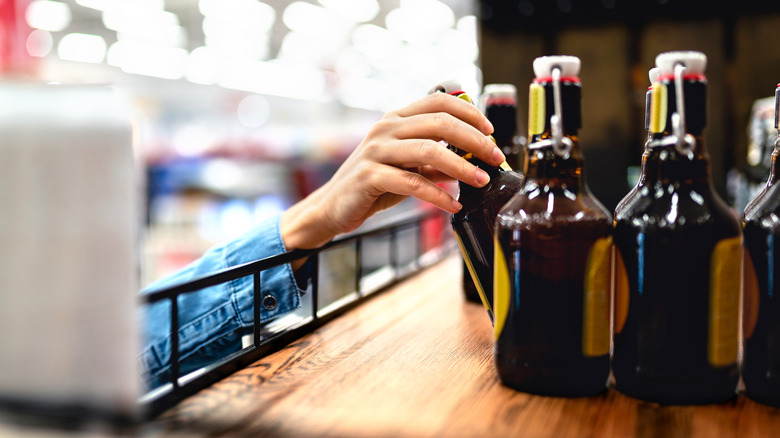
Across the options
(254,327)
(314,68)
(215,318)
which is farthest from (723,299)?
(314,68)

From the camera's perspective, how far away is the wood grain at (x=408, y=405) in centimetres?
58

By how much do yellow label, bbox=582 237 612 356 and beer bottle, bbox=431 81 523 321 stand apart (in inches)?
6.5

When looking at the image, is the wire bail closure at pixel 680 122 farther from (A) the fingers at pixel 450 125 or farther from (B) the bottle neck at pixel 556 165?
(A) the fingers at pixel 450 125

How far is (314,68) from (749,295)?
38.0 feet

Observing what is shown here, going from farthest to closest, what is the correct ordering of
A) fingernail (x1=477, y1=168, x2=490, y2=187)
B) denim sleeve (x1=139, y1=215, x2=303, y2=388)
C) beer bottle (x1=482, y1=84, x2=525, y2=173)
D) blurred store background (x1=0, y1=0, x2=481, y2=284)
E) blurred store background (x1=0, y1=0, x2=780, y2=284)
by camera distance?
1. blurred store background (x1=0, y1=0, x2=481, y2=284)
2. blurred store background (x1=0, y1=0, x2=780, y2=284)
3. beer bottle (x1=482, y1=84, x2=525, y2=173)
4. denim sleeve (x1=139, y1=215, x2=303, y2=388)
5. fingernail (x1=477, y1=168, x2=490, y2=187)

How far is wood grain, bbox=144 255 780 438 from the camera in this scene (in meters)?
0.58

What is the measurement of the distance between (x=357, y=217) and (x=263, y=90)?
41.6 feet

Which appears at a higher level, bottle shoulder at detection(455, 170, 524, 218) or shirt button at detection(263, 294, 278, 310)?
bottle shoulder at detection(455, 170, 524, 218)

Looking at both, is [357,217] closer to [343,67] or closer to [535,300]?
[535,300]

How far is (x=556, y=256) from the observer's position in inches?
24.4

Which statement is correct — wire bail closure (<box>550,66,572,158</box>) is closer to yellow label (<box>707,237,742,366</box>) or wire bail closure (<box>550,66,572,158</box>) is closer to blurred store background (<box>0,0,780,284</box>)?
yellow label (<box>707,237,742,366</box>)

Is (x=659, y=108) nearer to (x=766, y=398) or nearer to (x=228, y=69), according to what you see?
(x=766, y=398)

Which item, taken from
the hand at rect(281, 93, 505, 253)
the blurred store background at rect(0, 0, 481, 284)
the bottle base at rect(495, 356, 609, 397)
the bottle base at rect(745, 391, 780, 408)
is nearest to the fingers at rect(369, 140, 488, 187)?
the hand at rect(281, 93, 505, 253)

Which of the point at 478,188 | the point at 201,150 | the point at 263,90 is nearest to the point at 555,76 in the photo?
the point at 478,188
